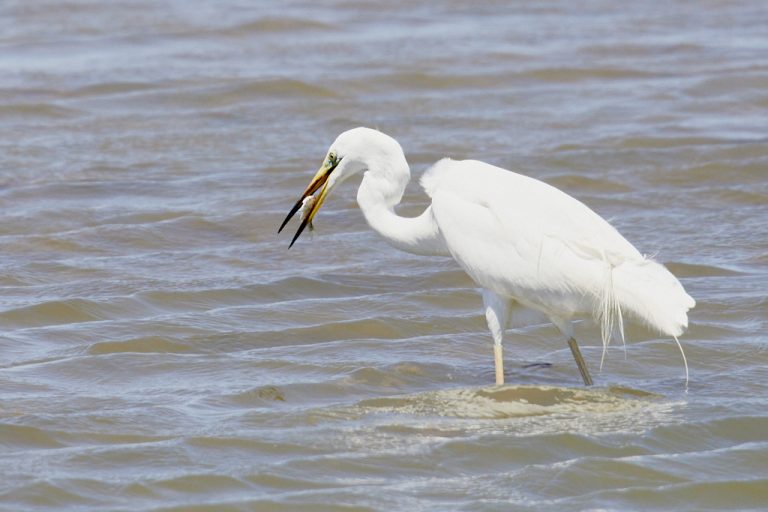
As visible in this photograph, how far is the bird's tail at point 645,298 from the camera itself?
5.75 m

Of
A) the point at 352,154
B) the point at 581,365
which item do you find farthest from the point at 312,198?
the point at 581,365

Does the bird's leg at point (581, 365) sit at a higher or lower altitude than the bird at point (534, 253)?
lower

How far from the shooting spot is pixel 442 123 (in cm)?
1145

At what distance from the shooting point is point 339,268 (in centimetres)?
810

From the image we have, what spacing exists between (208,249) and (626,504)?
4125 millimetres

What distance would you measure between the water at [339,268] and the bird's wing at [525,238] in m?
0.47

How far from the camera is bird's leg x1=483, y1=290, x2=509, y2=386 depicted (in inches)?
241

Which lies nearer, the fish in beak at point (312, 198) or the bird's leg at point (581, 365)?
the bird's leg at point (581, 365)

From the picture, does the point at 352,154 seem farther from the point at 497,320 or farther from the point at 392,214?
the point at 497,320

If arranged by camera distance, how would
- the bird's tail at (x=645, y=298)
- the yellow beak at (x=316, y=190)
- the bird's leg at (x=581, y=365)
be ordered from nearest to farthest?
the bird's tail at (x=645, y=298)
the bird's leg at (x=581, y=365)
the yellow beak at (x=316, y=190)

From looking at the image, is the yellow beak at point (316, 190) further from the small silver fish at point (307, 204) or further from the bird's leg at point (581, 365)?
the bird's leg at point (581, 365)

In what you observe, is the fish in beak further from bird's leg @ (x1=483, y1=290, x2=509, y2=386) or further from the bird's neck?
bird's leg @ (x1=483, y1=290, x2=509, y2=386)

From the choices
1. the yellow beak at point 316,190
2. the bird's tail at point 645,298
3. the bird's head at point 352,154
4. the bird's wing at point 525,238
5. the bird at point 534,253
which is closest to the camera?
the bird's tail at point 645,298

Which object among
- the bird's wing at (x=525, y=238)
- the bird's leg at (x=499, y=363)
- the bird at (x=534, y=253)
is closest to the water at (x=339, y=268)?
the bird's leg at (x=499, y=363)
